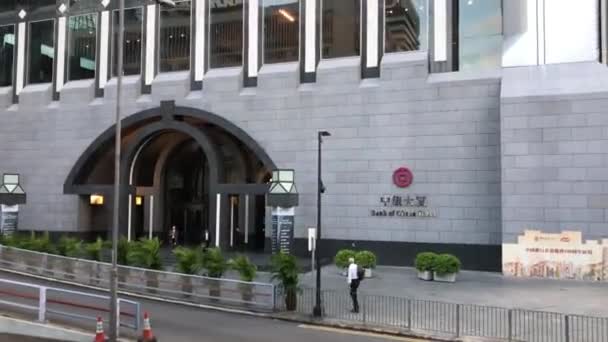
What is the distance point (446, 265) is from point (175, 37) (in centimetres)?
2247

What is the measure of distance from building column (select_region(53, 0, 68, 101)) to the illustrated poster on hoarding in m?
30.4

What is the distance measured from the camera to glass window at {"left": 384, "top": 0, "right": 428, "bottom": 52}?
104ft

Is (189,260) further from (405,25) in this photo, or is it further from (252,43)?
(405,25)

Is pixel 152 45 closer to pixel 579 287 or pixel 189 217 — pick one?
pixel 189 217

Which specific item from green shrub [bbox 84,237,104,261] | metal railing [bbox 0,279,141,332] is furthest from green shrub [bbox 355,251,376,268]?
metal railing [bbox 0,279,141,332]

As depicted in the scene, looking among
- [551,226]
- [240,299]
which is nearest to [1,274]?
[240,299]

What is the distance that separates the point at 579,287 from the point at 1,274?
24.2m

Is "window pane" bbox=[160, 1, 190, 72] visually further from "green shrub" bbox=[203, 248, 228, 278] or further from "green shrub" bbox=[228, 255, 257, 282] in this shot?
"green shrub" bbox=[228, 255, 257, 282]

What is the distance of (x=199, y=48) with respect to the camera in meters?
36.9

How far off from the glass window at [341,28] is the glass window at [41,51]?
19920 mm

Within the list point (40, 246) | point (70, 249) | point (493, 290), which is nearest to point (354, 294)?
point (493, 290)

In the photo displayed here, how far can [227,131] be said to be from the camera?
36312 millimetres

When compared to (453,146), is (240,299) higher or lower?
lower

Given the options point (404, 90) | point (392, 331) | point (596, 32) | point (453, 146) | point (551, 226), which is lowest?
point (392, 331)
